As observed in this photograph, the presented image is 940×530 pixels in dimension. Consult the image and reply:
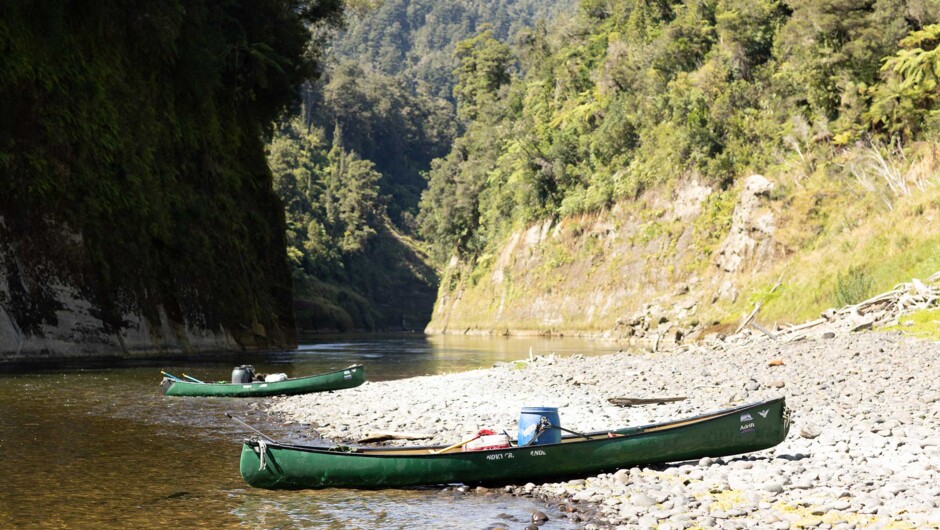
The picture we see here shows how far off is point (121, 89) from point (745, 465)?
1308 inches

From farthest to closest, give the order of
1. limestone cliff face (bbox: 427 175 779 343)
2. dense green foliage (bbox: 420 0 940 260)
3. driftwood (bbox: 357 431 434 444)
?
1. limestone cliff face (bbox: 427 175 779 343)
2. dense green foliage (bbox: 420 0 940 260)
3. driftwood (bbox: 357 431 434 444)

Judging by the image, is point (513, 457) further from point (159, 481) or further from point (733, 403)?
point (733, 403)

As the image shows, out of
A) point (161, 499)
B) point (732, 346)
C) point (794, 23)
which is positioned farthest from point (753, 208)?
point (161, 499)

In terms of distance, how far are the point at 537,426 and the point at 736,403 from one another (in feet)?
19.9

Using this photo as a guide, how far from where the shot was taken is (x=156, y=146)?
3969cm

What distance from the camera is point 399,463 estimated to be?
12.0 m

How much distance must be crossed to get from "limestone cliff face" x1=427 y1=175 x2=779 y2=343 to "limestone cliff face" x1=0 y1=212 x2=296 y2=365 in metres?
21.2

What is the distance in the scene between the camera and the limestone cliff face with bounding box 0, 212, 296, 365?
30375 millimetres

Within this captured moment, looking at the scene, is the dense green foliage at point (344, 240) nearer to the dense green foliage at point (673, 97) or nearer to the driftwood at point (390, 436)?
the dense green foliage at point (673, 97)

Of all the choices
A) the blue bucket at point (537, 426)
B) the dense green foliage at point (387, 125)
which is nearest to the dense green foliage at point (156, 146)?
the blue bucket at point (537, 426)

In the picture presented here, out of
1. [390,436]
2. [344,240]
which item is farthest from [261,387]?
[344,240]

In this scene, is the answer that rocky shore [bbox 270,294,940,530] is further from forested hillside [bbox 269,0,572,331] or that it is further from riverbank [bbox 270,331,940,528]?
forested hillside [bbox 269,0,572,331]

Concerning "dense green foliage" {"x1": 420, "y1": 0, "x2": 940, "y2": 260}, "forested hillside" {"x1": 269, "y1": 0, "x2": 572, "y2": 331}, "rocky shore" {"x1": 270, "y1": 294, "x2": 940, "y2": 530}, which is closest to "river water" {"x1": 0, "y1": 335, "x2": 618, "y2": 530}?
"rocky shore" {"x1": 270, "y1": 294, "x2": 940, "y2": 530}

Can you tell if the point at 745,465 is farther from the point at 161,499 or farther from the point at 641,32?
the point at 641,32
